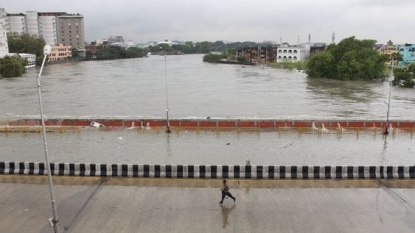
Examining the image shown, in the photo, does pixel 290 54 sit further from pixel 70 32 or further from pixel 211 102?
pixel 70 32

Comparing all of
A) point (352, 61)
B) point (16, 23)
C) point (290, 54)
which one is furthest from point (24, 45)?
point (352, 61)

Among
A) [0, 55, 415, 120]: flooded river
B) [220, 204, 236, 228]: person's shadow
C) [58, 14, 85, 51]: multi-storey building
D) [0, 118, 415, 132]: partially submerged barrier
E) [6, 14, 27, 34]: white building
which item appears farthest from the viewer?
[58, 14, 85, 51]: multi-storey building

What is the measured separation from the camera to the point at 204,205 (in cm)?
1105

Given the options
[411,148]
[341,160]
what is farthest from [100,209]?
[411,148]

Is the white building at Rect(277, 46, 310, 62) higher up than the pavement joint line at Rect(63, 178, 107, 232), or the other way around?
the white building at Rect(277, 46, 310, 62)

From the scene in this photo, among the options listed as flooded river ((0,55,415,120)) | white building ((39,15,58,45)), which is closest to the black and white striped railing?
flooded river ((0,55,415,120))

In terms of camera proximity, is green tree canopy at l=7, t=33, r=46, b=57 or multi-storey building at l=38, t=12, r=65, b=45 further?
multi-storey building at l=38, t=12, r=65, b=45

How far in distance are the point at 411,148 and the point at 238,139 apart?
8496 millimetres

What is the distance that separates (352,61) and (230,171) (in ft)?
178

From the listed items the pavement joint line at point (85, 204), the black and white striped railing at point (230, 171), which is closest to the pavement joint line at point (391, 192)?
the black and white striped railing at point (230, 171)

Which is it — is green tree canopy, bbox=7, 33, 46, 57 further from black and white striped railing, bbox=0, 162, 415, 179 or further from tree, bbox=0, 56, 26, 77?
black and white striped railing, bbox=0, 162, 415, 179

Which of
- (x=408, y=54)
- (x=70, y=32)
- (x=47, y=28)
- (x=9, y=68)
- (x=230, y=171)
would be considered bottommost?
(x=230, y=171)

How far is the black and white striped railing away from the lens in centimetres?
1312

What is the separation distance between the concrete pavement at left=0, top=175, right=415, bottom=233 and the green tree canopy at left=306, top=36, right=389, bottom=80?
5294 centimetres
